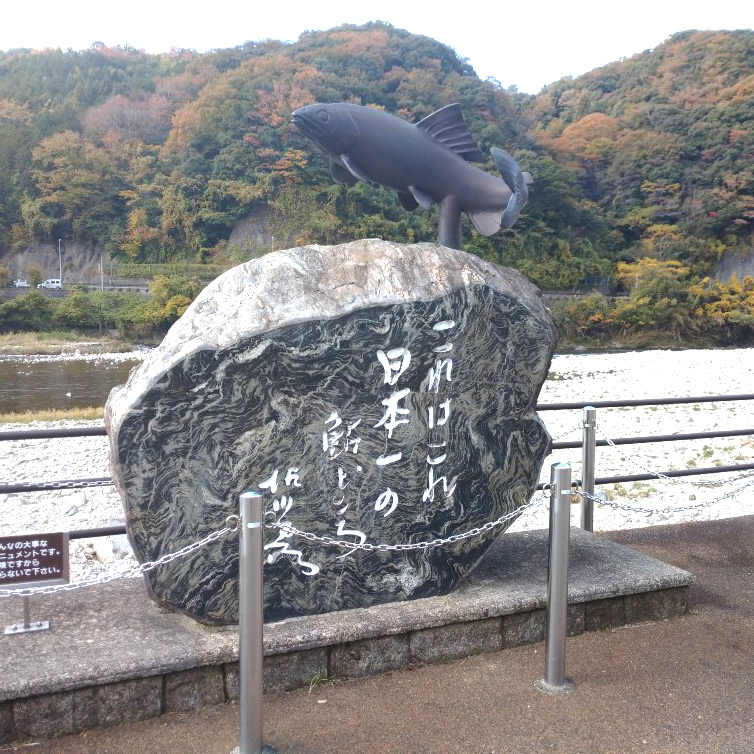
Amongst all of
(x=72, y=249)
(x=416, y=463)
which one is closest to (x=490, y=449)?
(x=416, y=463)

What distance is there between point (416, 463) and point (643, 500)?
5.03 meters

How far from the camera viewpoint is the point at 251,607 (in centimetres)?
225

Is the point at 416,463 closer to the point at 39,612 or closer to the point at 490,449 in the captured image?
the point at 490,449

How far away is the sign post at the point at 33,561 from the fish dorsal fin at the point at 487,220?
9.19 feet

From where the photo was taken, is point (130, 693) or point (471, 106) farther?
point (471, 106)

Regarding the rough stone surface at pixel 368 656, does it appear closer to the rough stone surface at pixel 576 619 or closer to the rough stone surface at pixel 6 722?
the rough stone surface at pixel 576 619

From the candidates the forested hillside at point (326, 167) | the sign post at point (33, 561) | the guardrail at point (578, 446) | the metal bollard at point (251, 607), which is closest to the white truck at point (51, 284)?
the forested hillside at point (326, 167)

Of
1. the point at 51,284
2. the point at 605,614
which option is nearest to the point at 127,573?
the point at 605,614

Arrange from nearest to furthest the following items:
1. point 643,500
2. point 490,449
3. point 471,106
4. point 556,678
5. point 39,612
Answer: point 556,678
point 39,612
point 490,449
point 643,500
point 471,106

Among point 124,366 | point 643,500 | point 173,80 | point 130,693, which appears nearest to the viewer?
point 130,693

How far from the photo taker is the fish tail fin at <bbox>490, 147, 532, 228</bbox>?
3.88 metres

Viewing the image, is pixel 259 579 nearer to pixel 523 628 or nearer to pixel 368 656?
pixel 368 656

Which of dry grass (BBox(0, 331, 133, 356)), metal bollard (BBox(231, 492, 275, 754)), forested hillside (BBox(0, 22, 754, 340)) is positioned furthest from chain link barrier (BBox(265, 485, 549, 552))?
forested hillside (BBox(0, 22, 754, 340))

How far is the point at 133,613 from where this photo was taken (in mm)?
3078
